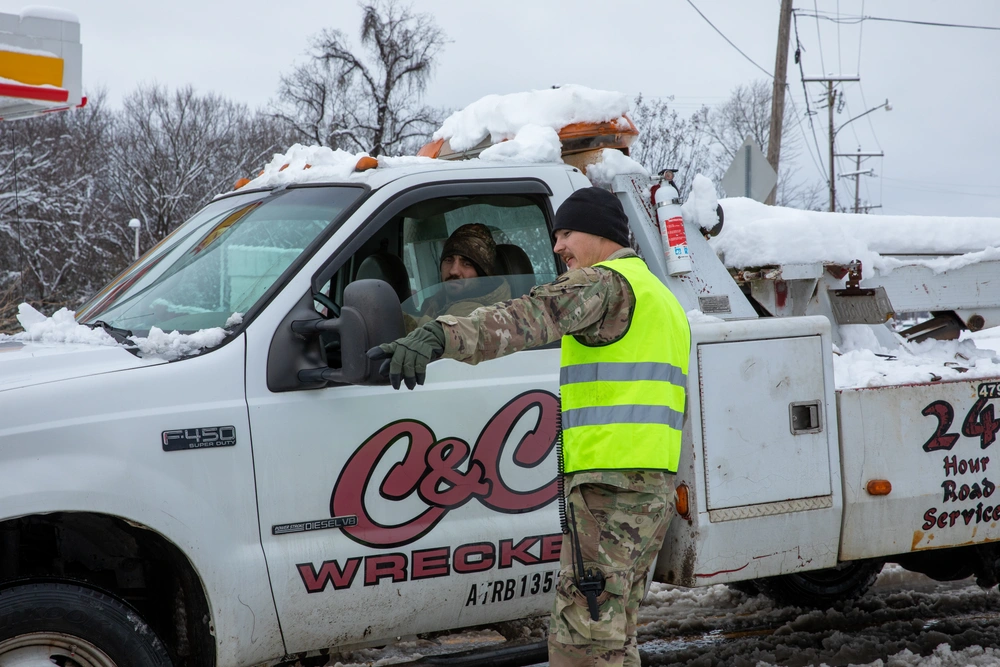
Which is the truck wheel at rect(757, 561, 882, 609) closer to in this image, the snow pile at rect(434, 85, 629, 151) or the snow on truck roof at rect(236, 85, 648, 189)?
the snow on truck roof at rect(236, 85, 648, 189)

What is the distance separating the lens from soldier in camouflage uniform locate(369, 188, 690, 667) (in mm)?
2520

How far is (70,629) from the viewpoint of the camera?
8.59ft

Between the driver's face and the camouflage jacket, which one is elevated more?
the driver's face

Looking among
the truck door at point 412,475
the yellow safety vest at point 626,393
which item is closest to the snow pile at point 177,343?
the truck door at point 412,475

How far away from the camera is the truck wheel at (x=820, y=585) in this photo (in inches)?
191

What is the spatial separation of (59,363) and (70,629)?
77 centimetres

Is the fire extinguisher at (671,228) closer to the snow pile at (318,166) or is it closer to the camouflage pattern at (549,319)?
the snow pile at (318,166)

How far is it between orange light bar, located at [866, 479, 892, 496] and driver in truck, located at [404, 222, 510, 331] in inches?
64.0

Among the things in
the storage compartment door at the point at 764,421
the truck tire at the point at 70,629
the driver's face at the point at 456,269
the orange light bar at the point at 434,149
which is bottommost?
the truck tire at the point at 70,629

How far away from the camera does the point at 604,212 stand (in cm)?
283

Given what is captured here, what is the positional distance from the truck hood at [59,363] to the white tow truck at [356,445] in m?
0.01

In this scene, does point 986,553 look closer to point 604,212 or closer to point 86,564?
point 604,212

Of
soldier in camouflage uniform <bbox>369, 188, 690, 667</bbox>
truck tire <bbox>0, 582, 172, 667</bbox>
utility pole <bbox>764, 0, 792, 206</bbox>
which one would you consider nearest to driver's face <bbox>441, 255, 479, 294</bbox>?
soldier in camouflage uniform <bbox>369, 188, 690, 667</bbox>

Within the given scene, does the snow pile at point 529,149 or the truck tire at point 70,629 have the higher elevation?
the snow pile at point 529,149
